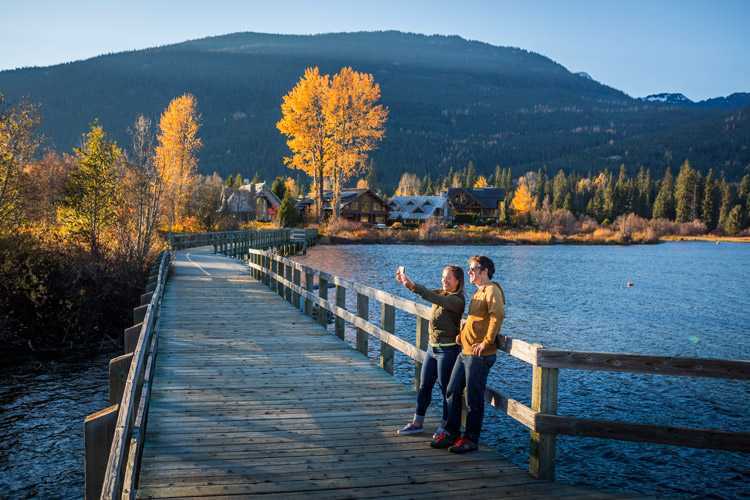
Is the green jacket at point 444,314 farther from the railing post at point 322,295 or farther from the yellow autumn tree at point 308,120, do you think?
the yellow autumn tree at point 308,120

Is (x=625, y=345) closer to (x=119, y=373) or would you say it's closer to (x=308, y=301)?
(x=308, y=301)

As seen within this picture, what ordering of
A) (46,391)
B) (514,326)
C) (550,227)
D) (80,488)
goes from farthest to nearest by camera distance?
(550,227)
(514,326)
(46,391)
(80,488)

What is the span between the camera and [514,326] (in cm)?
1873

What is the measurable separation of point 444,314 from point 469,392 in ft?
2.45

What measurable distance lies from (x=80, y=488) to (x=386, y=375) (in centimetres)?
419

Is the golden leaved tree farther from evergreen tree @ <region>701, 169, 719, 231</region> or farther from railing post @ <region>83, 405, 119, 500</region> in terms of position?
evergreen tree @ <region>701, 169, 719, 231</region>

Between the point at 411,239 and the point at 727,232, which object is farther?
the point at 727,232

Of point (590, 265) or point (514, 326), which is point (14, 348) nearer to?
point (514, 326)

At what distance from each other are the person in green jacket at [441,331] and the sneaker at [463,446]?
0.23 m

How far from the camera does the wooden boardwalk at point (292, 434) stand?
4.52m

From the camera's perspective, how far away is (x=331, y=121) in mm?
52812

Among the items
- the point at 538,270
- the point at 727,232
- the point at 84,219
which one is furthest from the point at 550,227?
the point at 84,219

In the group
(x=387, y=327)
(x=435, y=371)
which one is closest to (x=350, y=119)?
(x=387, y=327)

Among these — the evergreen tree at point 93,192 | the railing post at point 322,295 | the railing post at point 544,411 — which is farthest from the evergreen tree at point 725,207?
the railing post at point 544,411
